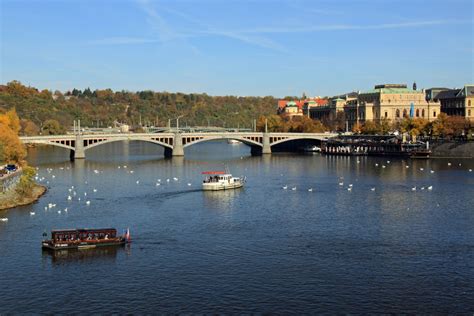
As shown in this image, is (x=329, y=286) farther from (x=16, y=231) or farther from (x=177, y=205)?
(x=177, y=205)

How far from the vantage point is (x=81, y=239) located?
138 feet

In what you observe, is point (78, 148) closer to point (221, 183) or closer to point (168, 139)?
point (168, 139)

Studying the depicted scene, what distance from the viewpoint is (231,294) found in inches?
1302

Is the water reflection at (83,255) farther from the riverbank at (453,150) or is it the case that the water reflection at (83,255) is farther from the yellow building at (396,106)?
the yellow building at (396,106)

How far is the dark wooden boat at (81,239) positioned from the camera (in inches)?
1634

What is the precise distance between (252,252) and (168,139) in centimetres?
8331

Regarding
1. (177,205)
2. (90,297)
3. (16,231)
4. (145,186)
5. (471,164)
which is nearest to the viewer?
(90,297)

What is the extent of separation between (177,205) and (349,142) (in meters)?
80.6

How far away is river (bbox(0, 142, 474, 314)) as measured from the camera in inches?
1272

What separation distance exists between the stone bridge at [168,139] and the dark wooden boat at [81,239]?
6252 centimetres

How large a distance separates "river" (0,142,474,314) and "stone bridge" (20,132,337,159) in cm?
3544

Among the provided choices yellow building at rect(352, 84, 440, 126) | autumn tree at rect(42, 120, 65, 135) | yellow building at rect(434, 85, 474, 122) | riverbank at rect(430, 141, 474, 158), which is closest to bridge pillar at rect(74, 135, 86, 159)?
autumn tree at rect(42, 120, 65, 135)

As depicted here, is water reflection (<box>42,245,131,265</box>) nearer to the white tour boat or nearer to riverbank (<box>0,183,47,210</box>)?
riverbank (<box>0,183,47,210</box>)

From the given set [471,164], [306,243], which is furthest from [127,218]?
[471,164]
